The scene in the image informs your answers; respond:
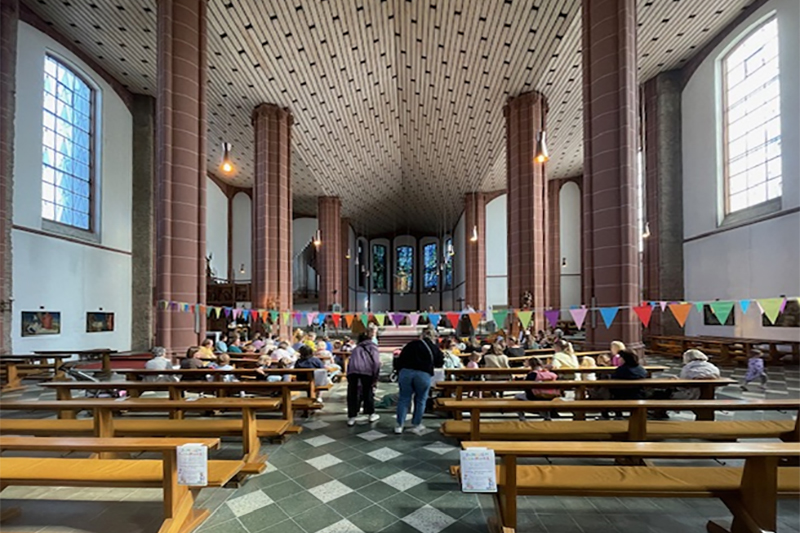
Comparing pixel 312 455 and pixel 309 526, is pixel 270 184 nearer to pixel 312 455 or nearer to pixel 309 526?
pixel 312 455

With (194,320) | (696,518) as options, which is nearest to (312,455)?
(696,518)

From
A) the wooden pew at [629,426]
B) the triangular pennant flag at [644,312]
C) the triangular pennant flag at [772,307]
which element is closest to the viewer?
the wooden pew at [629,426]

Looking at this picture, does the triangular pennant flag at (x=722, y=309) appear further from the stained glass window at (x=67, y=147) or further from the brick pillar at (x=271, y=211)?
the stained glass window at (x=67, y=147)

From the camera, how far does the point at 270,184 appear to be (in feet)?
40.3

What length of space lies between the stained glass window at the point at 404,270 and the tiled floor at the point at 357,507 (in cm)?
3263

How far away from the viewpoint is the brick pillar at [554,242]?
877 inches

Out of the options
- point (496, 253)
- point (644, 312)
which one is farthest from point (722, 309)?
point (496, 253)

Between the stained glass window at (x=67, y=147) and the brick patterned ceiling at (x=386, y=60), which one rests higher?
the brick patterned ceiling at (x=386, y=60)

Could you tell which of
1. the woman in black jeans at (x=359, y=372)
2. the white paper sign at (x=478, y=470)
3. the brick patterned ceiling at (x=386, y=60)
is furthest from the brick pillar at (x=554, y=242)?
the white paper sign at (x=478, y=470)

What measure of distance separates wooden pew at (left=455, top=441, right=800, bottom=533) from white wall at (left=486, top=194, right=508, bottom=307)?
20885mm

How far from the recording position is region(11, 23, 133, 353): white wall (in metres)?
9.65

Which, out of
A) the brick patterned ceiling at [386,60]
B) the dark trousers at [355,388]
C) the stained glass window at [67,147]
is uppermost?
the brick patterned ceiling at [386,60]

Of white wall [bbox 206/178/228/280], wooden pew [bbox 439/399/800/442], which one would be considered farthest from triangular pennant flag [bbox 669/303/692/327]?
white wall [bbox 206/178/228/280]

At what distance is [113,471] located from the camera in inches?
89.7
